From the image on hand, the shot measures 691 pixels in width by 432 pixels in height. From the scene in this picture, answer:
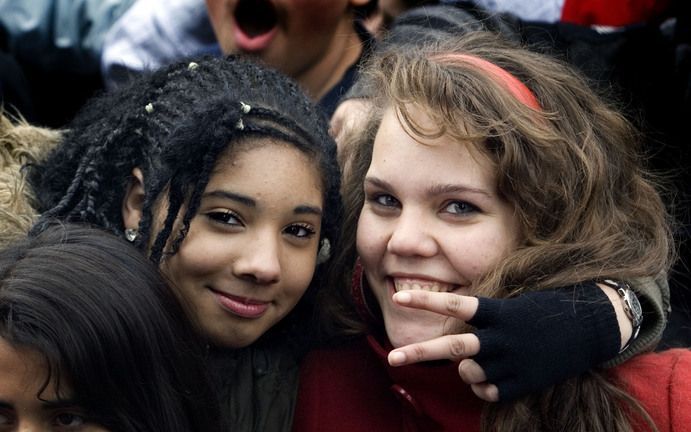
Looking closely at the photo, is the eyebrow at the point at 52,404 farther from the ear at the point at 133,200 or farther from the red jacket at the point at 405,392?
the red jacket at the point at 405,392

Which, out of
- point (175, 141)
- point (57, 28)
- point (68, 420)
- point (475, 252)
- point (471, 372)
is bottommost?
point (68, 420)

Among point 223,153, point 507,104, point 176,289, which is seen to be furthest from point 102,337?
point 507,104

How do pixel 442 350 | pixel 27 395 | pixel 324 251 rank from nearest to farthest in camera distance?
pixel 27 395 < pixel 442 350 < pixel 324 251

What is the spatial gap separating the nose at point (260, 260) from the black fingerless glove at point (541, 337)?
1.71 ft

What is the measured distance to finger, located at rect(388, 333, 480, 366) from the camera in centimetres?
228

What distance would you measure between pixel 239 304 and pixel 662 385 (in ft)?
3.18

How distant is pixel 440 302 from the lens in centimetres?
225

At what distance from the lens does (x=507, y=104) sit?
2639 millimetres

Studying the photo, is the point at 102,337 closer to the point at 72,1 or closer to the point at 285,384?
the point at 285,384

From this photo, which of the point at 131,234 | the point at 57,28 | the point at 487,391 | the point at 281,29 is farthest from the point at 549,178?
the point at 57,28

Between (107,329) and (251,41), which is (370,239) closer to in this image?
(107,329)

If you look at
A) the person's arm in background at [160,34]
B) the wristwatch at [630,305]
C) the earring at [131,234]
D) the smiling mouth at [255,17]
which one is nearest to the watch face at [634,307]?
the wristwatch at [630,305]

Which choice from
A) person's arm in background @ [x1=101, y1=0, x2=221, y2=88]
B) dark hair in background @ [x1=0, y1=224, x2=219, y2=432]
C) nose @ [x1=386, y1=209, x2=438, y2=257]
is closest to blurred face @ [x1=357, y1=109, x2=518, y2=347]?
nose @ [x1=386, y1=209, x2=438, y2=257]

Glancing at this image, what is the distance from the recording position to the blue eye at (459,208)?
2.58 metres
